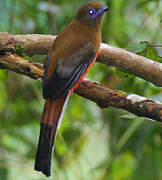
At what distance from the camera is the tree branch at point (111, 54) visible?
264cm

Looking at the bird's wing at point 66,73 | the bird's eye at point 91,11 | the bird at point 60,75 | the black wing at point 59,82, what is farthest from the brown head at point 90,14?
the black wing at point 59,82

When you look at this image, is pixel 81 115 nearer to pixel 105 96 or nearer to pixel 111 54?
pixel 111 54

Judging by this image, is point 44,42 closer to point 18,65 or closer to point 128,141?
point 18,65

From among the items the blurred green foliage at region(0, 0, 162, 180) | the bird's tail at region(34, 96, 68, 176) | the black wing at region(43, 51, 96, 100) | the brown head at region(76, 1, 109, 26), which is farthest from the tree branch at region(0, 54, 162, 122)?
the blurred green foliage at region(0, 0, 162, 180)

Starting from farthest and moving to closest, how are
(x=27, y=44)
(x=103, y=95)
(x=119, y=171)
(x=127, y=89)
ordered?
(x=119, y=171) → (x=127, y=89) → (x=27, y=44) → (x=103, y=95)

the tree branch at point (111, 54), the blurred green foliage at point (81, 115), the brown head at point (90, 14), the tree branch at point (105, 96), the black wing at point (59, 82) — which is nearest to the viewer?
the tree branch at point (105, 96)

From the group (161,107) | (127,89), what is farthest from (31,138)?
(161,107)

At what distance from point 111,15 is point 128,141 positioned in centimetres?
98

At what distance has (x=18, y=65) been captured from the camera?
2.56 m

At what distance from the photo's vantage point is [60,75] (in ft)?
8.32

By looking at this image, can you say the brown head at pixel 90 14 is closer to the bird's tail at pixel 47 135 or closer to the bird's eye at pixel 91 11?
the bird's eye at pixel 91 11

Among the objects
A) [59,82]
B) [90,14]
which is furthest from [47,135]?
[90,14]

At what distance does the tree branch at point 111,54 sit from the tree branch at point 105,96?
126 millimetres

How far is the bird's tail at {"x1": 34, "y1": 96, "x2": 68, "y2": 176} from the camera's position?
2512 millimetres
